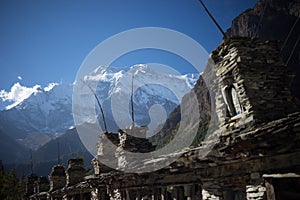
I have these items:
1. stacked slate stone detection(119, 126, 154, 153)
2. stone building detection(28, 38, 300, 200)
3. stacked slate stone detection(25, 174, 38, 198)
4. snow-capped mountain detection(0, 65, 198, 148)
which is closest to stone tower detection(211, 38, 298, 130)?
stone building detection(28, 38, 300, 200)

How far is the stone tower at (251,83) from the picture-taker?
7.23m

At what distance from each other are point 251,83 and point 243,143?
10.4 ft

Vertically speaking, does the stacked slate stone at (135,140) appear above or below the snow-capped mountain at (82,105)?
below

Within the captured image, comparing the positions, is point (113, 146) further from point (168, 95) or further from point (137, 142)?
point (168, 95)

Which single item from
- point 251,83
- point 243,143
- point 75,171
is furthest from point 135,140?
point 75,171

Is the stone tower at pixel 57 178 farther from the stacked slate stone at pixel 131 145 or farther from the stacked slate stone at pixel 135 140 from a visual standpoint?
the stacked slate stone at pixel 135 140

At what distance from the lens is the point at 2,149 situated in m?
93.3

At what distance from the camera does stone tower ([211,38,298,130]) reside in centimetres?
723

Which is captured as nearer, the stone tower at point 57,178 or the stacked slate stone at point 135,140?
the stacked slate stone at point 135,140

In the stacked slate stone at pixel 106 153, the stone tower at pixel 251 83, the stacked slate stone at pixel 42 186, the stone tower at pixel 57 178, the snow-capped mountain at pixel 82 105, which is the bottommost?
the stacked slate stone at pixel 42 186

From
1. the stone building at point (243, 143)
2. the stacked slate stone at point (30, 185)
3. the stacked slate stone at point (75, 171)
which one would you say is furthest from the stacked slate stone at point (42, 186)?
the stone building at point (243, 143)

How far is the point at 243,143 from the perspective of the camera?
5016 mm

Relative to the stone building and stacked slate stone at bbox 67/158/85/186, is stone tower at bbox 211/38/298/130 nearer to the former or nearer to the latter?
the stone building

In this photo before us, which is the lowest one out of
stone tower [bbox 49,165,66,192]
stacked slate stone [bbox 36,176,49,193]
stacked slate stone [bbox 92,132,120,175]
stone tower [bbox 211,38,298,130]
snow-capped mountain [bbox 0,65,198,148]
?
stacked slate stone [bbox 36,176,49,193]
